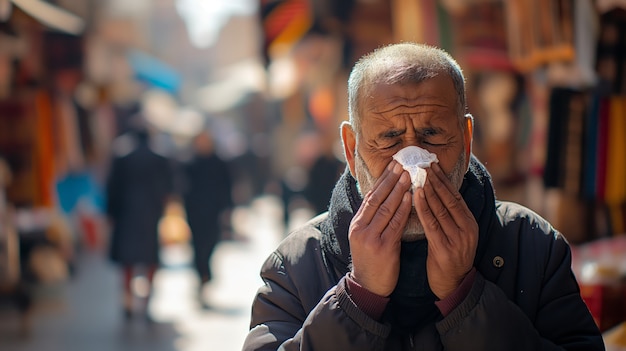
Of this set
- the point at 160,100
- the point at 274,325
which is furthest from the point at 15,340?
the point at 160,100

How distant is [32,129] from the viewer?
9492 mm

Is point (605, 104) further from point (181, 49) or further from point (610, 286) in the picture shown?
point (181, 49)

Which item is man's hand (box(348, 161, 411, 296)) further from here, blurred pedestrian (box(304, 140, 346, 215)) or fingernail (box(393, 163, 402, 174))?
blurred pedestrian (box(304, 140, 346, 215))

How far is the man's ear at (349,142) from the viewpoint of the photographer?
2639 mm

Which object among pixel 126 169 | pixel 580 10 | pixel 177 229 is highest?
pixel 580 10

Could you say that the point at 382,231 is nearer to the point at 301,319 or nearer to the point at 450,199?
the point at 450,199

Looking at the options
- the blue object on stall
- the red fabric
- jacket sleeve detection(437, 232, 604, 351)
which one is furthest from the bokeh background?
jacket sleeve detection(437, 232, 604, 351)

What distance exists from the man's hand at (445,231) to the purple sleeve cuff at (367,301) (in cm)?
14

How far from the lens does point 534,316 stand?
2459 mm

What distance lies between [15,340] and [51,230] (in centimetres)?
273

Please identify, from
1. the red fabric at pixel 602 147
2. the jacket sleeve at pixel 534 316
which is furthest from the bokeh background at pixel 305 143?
the jacket sleeve at pixel 534 316

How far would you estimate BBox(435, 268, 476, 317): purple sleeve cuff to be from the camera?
234 cm

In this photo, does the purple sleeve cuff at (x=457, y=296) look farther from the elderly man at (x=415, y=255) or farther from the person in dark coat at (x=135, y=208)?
the person in dark coat at (x=135, y=208)

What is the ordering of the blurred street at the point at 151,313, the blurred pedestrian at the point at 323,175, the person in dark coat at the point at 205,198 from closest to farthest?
the blurred street at the point at 151,313 → the person in dark coat at the point at 205,198 → the blurred pedestrian at the point at 323,175
